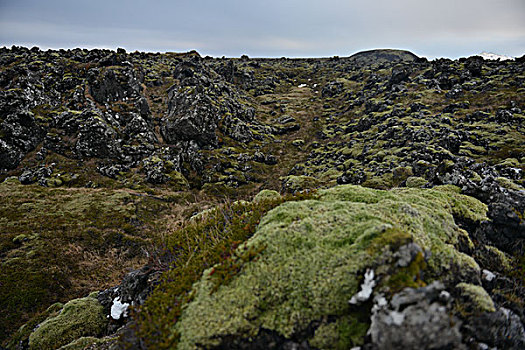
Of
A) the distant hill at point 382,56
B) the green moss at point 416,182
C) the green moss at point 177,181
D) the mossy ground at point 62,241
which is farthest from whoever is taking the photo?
the distant hill at point 382,56

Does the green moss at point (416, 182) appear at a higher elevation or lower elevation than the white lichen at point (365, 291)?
higher

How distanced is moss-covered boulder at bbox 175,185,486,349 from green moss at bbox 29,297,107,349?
27.4 ft

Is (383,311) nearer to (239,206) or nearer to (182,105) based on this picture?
(239,206)

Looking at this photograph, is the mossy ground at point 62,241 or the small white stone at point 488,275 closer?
the small white stone at point 488,275

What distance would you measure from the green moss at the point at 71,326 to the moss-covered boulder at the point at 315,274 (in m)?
8.36

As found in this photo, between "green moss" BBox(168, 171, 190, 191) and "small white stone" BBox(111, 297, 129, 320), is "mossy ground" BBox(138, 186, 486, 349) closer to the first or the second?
"small white stone" BBox(111, 297, 129, 320)

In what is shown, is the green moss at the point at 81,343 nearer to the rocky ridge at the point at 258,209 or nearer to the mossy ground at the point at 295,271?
the rocky ridge at the point at 258,209

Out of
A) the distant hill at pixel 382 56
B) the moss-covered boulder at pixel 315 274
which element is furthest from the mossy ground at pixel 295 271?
the distant hill at pixel 382 56

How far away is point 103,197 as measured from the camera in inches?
1153

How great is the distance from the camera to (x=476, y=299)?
4.57 meters

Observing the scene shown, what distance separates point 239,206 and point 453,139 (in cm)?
3640

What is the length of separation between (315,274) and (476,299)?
10.5 ft

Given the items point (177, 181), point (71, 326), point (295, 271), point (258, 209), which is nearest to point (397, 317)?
point (295, 271)

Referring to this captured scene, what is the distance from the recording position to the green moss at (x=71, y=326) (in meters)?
9.71
